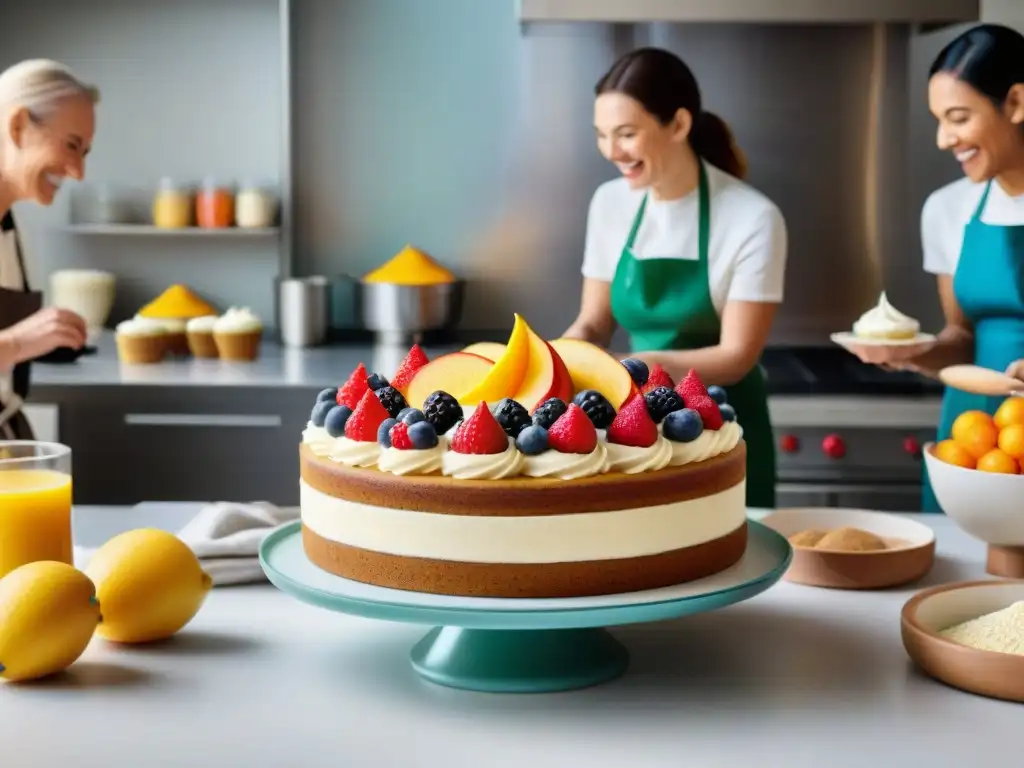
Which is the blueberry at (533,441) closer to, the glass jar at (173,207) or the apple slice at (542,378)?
the apple slice at (542,378)

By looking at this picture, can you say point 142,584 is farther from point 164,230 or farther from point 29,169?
point 164,230

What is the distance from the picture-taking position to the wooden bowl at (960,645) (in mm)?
1113

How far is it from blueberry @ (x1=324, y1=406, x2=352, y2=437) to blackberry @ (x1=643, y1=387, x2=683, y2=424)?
0.27 metres

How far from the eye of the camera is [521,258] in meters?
3.78

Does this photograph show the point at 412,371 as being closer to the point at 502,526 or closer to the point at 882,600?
the point at 502,526

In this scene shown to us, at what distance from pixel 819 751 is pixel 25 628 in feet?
2.07

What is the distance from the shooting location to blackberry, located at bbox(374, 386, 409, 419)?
1.26 metres

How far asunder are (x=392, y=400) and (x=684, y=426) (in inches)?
10.6

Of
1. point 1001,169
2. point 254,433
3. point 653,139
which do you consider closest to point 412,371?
point 653,139

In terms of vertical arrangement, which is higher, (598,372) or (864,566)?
(598,372)

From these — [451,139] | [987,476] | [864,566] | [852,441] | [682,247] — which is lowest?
[852,441]

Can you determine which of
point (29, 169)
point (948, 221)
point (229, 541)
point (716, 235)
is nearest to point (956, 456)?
point (229, 541)

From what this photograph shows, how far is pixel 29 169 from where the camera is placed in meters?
2.38

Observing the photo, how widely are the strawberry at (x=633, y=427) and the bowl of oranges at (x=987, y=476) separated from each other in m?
0.40
